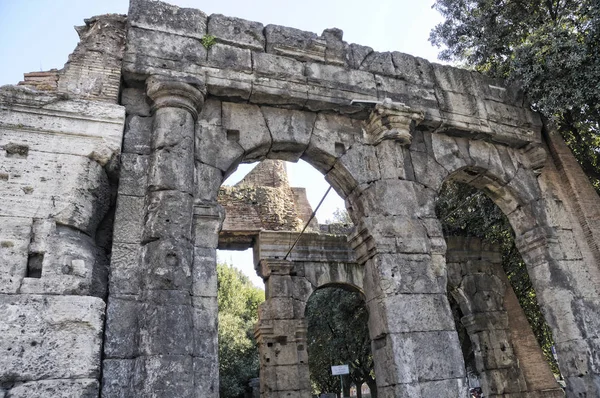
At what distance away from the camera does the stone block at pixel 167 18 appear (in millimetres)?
5582

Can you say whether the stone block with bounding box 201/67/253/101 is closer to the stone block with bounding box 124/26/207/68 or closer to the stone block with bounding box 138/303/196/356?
the stone block with bounding box 124/26/207/68

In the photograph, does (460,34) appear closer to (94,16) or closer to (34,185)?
(94,16)

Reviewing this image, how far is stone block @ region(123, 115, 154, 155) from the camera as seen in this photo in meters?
5.02

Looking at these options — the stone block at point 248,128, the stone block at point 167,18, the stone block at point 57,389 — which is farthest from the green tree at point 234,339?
the stone block at point 167,18

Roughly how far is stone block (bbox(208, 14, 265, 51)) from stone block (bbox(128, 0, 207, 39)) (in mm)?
142

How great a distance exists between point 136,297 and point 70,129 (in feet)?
6.15

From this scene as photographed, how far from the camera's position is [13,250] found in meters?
3.95

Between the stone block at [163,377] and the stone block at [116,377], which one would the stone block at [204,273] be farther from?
the stone block at [116,377]

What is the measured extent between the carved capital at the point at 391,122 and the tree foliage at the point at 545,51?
2.44m

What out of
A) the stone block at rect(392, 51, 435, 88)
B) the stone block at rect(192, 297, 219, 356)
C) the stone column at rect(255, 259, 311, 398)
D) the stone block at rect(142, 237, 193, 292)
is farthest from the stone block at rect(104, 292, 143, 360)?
the stone column at rect(255, 259, 311, 398)

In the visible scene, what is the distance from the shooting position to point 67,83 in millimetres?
5008

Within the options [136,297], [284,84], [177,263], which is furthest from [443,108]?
[136,297]

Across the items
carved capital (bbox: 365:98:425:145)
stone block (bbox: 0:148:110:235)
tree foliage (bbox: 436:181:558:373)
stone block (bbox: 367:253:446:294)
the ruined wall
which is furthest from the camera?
tree foliage (bbox: 436:181:558:373)

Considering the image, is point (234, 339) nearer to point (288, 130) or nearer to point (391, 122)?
point (288, 130)
